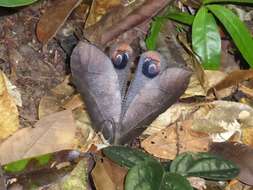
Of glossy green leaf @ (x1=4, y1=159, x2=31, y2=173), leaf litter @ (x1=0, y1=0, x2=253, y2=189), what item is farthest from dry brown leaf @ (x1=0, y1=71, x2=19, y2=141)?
glossy green leaf @ (x1=4, y1=159, x2=31, y2=173)

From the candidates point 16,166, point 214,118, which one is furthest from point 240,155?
point 16,166

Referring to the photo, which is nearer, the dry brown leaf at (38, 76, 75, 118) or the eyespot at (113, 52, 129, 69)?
the eyespot at (113, 52, 129, 69)

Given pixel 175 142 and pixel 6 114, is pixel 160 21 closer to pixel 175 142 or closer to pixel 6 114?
pixel 175 142

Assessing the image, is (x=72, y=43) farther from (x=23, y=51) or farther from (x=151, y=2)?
(x=151, y=2)

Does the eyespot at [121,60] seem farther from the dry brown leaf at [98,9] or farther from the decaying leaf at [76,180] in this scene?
the dry brown leaf at [98,9]

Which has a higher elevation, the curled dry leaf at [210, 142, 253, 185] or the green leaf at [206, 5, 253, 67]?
the green leaf at [206, 5, 253, 67]

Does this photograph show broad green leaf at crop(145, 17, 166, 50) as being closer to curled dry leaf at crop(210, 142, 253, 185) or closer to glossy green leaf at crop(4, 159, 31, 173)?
curled dry leaf at crop(210, 142, 253, 185)

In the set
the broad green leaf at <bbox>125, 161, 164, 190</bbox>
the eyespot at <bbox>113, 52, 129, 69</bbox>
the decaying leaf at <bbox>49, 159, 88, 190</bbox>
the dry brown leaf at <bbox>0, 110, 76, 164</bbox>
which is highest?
the eyespot at <bbox>113, 52, 129, 69</bbox>

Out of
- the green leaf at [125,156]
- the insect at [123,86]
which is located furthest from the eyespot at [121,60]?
the green leaf at [125,156]
